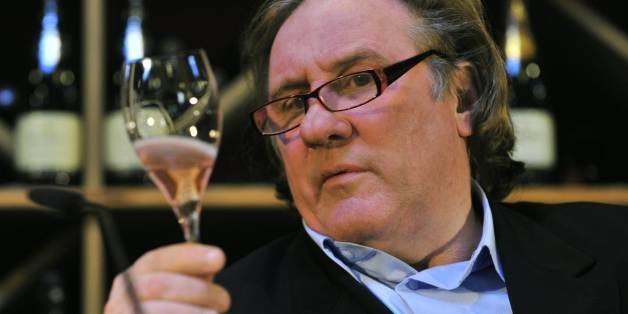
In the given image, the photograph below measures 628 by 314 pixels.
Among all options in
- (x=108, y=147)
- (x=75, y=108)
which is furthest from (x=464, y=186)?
(x=75, y=108)

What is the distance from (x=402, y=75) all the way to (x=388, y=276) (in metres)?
0.23

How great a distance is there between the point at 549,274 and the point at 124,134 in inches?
28.9

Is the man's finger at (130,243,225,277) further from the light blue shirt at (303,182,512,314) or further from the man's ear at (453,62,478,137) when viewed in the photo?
the man's ear at (453,62,478,137)

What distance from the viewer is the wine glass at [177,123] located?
57 cm

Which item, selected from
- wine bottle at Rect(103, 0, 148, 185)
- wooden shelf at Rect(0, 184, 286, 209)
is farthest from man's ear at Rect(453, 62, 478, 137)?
wine bottle at Rect(103, 0, 148, 185)

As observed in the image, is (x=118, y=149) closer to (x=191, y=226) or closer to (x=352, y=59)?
(x=352, y=59)

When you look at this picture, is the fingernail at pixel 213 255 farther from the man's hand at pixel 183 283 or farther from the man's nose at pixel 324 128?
the man's nose at pixel 324 128

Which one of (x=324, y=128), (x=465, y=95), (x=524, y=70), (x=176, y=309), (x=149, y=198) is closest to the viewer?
(x=176, y=309)

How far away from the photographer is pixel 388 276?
96 cm

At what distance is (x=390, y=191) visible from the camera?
3.01 ft

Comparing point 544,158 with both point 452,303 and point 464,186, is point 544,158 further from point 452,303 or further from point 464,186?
point 452,303

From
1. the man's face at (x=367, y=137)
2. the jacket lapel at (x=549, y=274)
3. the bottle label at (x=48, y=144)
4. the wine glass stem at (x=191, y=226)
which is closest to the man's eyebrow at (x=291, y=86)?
the man's face at (x=367, y=137)

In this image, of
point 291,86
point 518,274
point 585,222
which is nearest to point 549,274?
point 518,274

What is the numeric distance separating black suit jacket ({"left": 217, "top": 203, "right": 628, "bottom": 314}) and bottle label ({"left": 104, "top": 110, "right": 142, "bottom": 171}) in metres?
0.41
